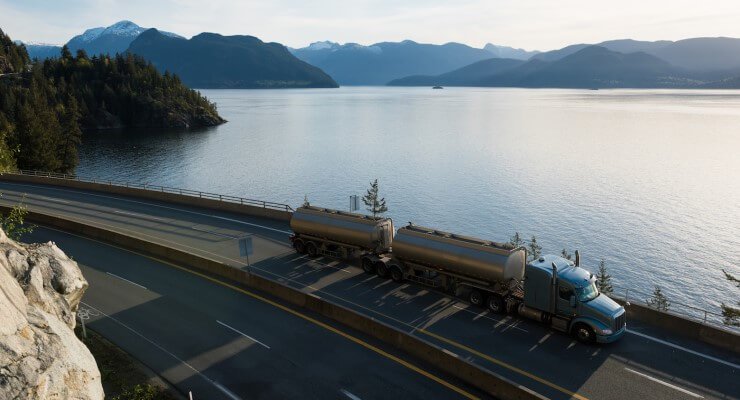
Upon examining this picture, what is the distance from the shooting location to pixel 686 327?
22.0m

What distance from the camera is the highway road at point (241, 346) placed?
19.0 metres

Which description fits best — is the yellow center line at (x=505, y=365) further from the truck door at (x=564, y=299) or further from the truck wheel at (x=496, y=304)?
the truck door at (x=564, y=299)

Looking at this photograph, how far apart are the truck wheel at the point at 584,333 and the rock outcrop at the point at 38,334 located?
1857 centimetres

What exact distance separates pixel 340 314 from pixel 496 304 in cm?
775

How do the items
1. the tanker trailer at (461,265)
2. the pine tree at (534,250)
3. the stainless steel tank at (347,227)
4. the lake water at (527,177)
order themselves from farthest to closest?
the lake water at (527,177) < the pine tree at (534,250) < the stainless steel tank at (347,227) < the tanker trailer at (461,265)

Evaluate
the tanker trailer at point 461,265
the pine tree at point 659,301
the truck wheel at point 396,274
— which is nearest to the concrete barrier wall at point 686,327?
the tanker trailer at point 461,265

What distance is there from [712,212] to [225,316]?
77.7m

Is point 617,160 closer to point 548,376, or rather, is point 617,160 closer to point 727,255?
point 727,255

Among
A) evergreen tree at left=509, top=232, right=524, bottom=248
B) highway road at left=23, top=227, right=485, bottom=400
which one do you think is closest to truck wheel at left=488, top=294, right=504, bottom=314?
highway road at left=23, top=227, right=485, bottom=400

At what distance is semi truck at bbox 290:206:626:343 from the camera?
21.8m

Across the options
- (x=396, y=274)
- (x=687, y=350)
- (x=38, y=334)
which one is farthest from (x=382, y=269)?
(x=38, y=334)

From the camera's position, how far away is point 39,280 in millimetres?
15461

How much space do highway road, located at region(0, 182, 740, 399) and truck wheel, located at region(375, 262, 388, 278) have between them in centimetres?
39

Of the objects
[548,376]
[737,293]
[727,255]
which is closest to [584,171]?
[727,255]
